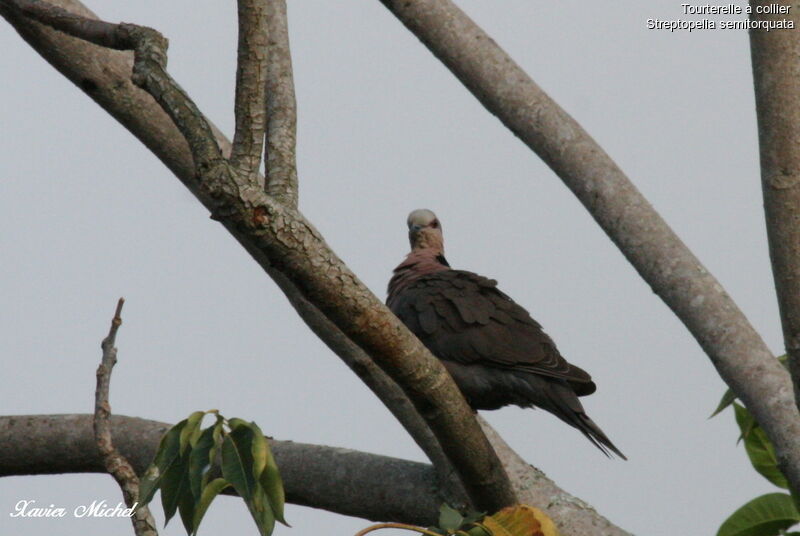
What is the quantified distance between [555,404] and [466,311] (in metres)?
0.65

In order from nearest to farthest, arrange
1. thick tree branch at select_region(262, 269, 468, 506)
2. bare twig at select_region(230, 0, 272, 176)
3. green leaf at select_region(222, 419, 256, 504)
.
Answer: green leaf at select_region(222, 419, 256, 504) → bare twig at select_region(230, 0, 272, 176) → thick tree branch at select_region(262, 269, 468, 506)

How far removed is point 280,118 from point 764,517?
1.87 meters

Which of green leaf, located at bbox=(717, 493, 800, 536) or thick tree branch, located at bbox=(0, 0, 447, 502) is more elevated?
thick tree branch, located at bbox=(0, 0, 447, 502)

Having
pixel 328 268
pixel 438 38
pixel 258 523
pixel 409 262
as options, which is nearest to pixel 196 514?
pixel 258 523

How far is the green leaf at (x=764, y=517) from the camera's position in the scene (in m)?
3.05

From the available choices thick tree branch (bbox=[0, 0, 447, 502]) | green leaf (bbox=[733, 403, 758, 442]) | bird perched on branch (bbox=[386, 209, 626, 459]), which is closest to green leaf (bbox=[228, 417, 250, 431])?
thick tree branch (bbox=[0, 0, 447, 502])

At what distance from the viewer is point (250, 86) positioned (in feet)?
8.52

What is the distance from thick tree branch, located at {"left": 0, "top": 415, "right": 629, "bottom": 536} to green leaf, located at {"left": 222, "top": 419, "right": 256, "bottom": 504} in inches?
51.7

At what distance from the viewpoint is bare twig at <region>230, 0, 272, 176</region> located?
2482mm

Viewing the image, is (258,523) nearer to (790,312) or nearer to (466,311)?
(790,312)

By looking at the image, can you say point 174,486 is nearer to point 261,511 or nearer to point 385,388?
point 261,511

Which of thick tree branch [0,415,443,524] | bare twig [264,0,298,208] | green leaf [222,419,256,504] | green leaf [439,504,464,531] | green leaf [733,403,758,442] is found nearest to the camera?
green leaf [439,504,464,531]

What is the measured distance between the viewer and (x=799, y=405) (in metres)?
2.63

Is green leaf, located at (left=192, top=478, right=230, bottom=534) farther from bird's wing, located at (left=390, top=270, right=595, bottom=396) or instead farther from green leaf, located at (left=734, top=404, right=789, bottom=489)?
bird's wing, located at (left=390, top=270, right=595, bottom=396)
